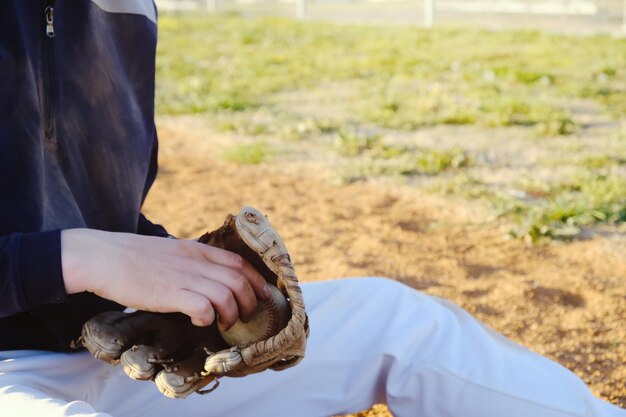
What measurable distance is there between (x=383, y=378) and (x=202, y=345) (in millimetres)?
391

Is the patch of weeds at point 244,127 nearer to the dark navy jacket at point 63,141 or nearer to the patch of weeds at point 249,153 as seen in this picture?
the patch of weeds at point 249,153

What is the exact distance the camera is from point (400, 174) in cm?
506

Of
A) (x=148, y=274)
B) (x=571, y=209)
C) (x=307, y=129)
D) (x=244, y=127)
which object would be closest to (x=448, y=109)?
(x=307, y=129)

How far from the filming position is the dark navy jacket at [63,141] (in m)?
1.42

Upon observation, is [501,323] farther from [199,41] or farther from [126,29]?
[199,41]

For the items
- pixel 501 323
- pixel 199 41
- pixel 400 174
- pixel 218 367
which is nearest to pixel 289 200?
pixel 400 174

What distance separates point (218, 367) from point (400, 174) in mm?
3669

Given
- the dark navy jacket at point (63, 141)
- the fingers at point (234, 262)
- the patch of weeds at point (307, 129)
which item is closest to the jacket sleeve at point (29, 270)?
the dark navy jacket at point (63, 141)

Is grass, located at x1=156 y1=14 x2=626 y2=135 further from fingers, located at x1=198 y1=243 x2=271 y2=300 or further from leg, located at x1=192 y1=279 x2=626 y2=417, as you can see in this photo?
fingers, located at x1=198 y1=243 x2=271 y2=300

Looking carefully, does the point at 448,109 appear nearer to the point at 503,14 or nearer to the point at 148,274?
the point at 148,274

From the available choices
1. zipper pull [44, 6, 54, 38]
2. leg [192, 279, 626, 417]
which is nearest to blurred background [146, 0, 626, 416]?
leg [192, 279, 626, 417]

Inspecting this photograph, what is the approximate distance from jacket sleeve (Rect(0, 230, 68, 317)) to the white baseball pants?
0.21 meters

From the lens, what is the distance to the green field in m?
4.68

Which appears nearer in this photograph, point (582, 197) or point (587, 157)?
point (582, 197)
